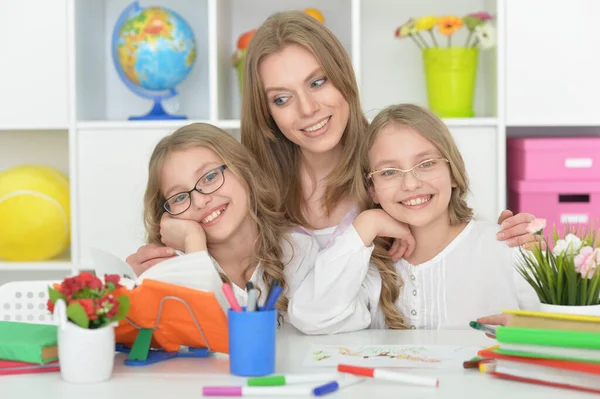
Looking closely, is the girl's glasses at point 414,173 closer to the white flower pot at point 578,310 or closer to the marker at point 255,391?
the white flower pot at point 578,310

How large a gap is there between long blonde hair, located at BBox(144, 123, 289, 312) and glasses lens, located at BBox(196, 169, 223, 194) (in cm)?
4

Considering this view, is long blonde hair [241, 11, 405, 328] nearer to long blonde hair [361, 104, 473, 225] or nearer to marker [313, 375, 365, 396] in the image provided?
long blonde hair [361, 104, 473, 225]

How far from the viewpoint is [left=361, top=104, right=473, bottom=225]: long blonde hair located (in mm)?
1653

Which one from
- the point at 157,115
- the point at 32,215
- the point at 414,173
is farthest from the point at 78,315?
the point at 157,115

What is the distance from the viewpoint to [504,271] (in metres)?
1.69

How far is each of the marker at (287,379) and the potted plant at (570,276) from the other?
0.33 meters

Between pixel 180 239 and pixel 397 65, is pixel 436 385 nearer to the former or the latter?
pixel 180 239

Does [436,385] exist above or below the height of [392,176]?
below

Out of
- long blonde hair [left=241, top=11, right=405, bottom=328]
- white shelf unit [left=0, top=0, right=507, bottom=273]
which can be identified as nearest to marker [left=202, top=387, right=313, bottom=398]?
long blonde hair [left=241, top=11, right=405, bottom=328]

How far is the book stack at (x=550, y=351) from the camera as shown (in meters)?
1.01

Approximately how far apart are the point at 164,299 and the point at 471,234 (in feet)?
2.54

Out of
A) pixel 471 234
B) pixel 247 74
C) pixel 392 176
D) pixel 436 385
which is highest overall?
pixel 247 74

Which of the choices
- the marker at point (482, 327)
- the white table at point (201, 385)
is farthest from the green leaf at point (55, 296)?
the marker at point (482, 327)

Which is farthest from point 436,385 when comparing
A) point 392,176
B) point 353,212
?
point 353,212
